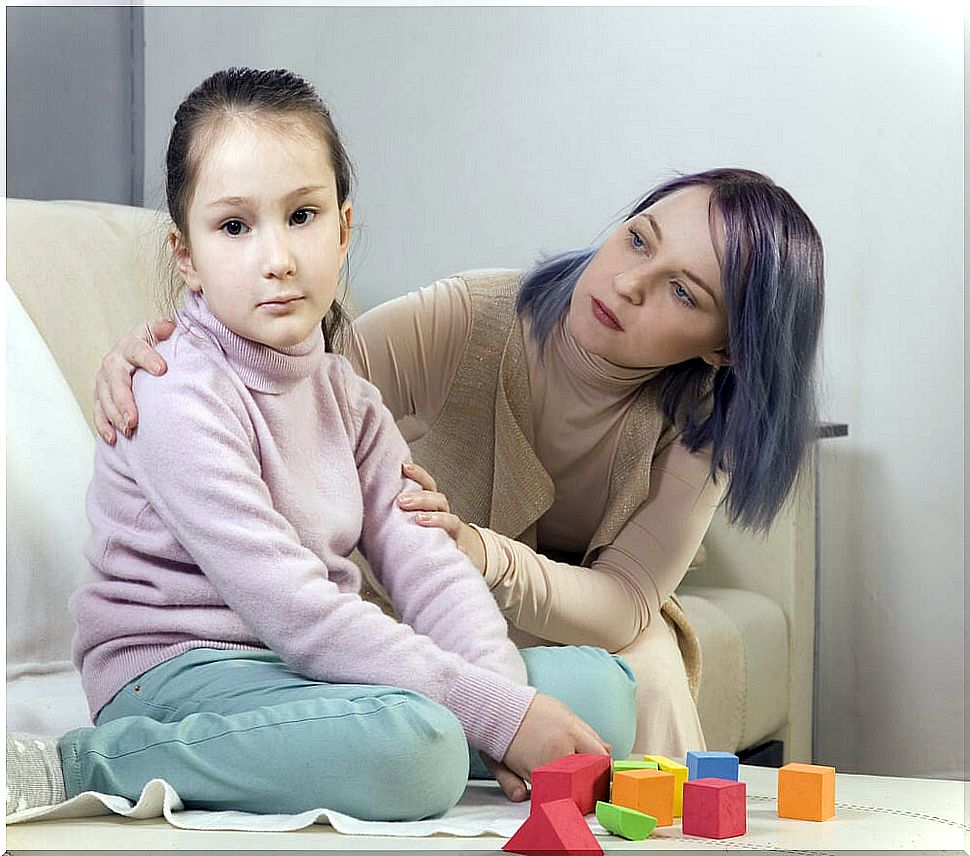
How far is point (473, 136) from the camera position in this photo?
1.00m

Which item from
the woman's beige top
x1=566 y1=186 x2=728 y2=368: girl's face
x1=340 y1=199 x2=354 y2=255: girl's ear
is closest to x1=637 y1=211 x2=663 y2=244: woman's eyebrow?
x1=566 y1=186 x2=728 y2=368: girl's face

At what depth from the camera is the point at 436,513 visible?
2.88 feet

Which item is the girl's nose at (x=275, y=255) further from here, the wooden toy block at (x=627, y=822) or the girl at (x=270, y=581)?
the wooden toy block at (x=627, y=822)

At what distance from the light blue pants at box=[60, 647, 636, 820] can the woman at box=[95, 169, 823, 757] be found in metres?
0.22

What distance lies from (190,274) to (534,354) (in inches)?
11.7

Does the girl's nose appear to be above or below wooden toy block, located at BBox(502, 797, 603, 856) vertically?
above

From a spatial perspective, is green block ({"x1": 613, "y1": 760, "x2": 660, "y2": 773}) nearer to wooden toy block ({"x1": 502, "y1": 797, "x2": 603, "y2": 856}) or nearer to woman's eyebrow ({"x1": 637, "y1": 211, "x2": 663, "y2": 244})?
wooden toy block ({"x1": 502, "y1": 797, "x2": 603, "y2": 856})

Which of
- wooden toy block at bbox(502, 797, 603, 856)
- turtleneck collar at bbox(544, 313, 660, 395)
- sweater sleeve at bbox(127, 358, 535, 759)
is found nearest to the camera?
wooden toy block at bbox(502, 797, 603, 856)

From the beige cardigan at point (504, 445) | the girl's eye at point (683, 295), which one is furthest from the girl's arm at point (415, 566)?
the girl's eye at point (683, 295)

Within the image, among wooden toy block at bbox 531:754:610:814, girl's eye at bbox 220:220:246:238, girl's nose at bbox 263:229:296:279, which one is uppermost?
girl's eye at bbox 220:220:246:238

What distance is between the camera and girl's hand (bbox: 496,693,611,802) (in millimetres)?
757

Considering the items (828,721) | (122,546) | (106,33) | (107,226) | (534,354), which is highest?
(106,33)

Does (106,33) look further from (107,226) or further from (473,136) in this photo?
(473,136)

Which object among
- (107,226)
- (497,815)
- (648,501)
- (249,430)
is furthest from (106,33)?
(497,815)
